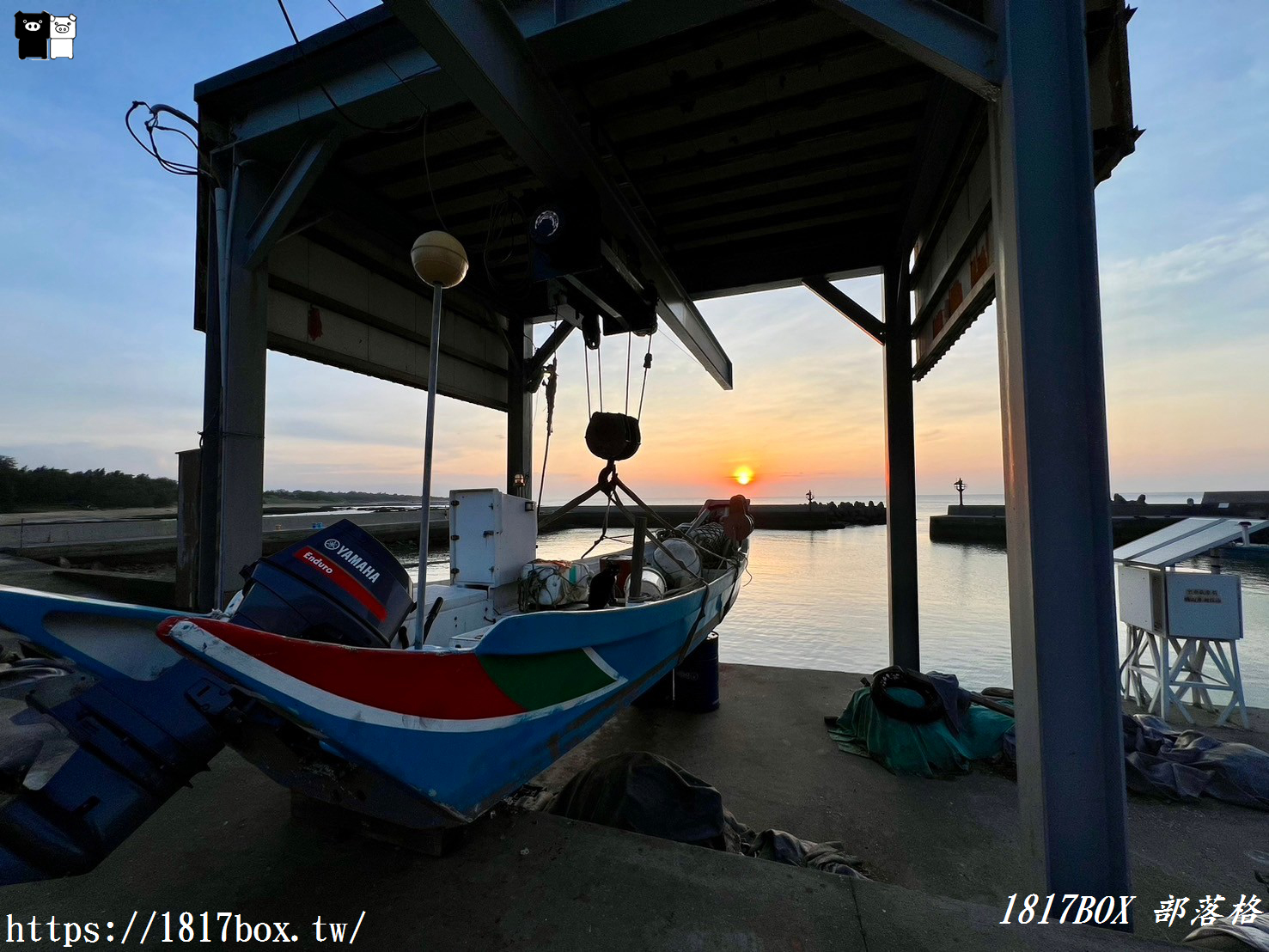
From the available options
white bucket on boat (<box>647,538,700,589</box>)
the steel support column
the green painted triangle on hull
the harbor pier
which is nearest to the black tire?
the harbor pier

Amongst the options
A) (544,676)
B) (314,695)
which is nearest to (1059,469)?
(544,676)

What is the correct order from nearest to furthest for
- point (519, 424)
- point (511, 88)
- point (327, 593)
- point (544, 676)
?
point (327, 593) < point (544, 676) < point (511, 88) < point (519, 424)

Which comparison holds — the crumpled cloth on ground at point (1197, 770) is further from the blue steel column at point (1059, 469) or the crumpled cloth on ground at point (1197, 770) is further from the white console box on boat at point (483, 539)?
the white console box on boat at point (483, 539)

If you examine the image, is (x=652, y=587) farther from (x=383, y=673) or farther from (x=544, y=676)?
(x=383, y=673)

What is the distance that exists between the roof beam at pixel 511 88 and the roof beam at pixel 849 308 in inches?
99.4

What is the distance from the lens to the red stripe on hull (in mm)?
1279

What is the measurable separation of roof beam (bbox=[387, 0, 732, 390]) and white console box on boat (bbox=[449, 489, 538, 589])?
6.83 ft

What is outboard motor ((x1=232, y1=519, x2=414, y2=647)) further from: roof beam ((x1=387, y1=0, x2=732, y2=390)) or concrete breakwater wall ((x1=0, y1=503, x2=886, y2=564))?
concrete breakwater wall ((x1=0, y1=503, x2=886, y2=564))

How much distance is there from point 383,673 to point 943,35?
3160 millimetres

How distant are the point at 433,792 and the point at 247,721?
0.64 metres

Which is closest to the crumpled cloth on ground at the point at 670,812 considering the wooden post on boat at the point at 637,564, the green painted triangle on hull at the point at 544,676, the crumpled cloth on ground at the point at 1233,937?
the green painted triangle on hull at the point at 544,676

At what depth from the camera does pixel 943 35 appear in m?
2.07

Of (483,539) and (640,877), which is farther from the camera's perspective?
(483,539)

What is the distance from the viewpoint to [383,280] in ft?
18.7
